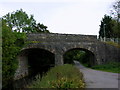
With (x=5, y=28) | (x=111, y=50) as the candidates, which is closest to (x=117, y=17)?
(x=111, y=50)

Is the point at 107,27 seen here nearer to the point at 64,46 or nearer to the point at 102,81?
the point at 64,46

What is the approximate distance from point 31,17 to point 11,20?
5531 millimetres

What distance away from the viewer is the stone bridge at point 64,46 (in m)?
24.9

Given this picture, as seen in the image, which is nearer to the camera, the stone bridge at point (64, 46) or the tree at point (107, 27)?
the stone bridge at point (64, 46)

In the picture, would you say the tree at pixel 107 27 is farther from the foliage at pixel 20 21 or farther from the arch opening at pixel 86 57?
the foliage at pixel 20 21

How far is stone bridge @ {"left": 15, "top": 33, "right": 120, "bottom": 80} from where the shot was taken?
24906 mm

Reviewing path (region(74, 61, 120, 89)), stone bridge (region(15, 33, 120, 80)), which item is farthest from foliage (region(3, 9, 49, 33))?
path (region(74, 61, 120, 89))

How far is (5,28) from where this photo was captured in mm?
14773

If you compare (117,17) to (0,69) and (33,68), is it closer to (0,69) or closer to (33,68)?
(33,68)

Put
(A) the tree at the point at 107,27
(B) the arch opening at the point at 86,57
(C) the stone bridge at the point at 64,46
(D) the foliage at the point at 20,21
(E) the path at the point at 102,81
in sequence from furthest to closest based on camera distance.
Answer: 1. (A) the tree at the point at 107,27
2. (D) the foliage at the point at 20,21
3. (B) the arch opening at the point at 86,57
4. (C) the stone bridge at the point at 64,46
5. (E) the path at the point at 102,81

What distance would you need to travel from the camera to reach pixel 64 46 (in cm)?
2577

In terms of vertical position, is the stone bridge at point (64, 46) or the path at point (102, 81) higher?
the stone bridge at point (64, 46)

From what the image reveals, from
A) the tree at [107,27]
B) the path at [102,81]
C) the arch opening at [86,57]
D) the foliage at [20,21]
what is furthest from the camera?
the tree at [107,27]

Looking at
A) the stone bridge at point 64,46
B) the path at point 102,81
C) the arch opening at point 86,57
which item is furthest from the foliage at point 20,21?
the path at point 102,81
